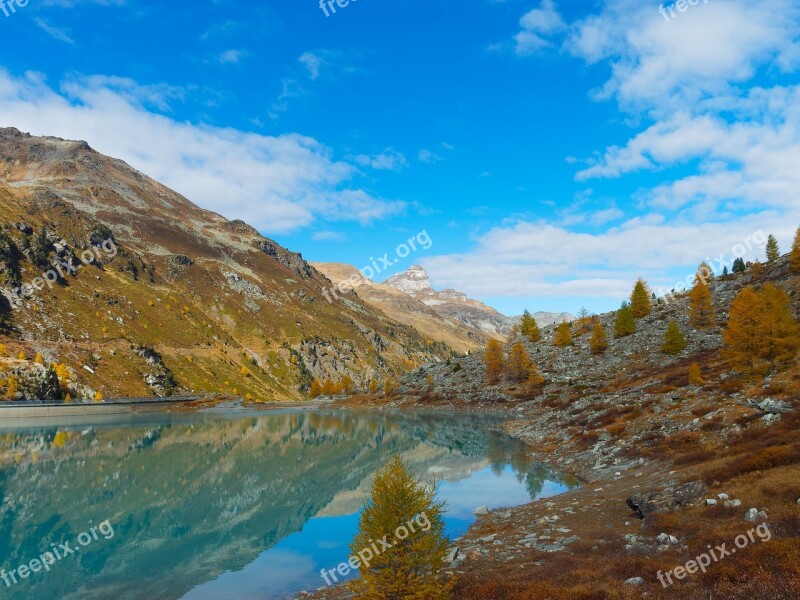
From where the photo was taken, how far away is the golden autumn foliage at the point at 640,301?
128375 mm

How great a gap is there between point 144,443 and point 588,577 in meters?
82.1

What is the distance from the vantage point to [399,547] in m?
14.5

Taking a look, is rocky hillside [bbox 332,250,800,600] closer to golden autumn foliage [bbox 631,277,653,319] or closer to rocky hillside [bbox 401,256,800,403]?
rocky hillside [bbox 401,256,800,403]

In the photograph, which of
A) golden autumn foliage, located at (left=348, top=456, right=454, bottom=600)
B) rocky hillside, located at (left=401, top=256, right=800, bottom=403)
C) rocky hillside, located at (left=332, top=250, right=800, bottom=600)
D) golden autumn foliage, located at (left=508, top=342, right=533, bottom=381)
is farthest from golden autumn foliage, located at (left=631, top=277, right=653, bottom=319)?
golden autumn foliage, located at (left=348, top=456, right=454, bottom=600)

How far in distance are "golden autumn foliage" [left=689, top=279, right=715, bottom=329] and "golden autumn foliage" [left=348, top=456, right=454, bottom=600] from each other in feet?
363

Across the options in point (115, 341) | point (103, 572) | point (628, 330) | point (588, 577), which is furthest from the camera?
point (115, 341)

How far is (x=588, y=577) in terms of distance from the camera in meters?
15.8

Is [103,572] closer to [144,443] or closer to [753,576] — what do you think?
[753,576]

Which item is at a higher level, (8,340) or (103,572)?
(8,340)

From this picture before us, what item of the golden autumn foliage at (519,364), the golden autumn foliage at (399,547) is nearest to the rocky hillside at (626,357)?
the golden autumn foliage at (519,364)

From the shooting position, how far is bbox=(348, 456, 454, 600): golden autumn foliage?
14.2m

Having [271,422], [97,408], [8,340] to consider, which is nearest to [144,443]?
[271,422]

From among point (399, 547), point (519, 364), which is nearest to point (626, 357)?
point (519, 364)

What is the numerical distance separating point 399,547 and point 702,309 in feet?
373
